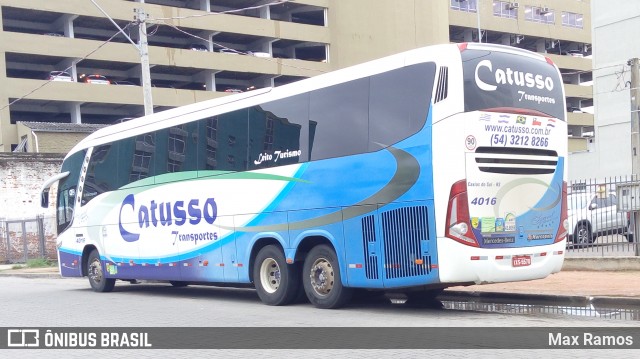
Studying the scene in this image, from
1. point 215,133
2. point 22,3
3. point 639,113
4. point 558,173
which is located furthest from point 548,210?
point 22,3

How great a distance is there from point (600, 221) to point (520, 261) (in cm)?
1014

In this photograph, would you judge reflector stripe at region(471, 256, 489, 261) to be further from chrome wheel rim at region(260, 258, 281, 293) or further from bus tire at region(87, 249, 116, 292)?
bus tire at region(87, 249, 116, 292)

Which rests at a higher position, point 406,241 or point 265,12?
point 265,12

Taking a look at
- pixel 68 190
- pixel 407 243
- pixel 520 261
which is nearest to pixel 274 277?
pixel 407 243

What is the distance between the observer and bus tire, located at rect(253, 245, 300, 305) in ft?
44.4

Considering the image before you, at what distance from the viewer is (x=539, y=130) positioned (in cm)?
1192

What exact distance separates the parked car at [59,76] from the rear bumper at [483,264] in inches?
1886

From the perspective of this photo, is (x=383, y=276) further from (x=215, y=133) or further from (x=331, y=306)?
(x=215, y=133)

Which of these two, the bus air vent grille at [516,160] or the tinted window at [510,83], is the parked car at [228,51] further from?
the bus air vent grille at [516,160]

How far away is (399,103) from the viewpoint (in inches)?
463

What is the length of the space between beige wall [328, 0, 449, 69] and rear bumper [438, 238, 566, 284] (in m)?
52.6

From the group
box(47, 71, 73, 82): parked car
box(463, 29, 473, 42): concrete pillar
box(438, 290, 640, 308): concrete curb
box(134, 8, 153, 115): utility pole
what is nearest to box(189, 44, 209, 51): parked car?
box(47, 71, 73, 82): parked car

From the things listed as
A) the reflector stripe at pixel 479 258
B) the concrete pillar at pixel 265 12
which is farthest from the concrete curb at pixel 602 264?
Answer: the concrete pillar at pixel 265 12

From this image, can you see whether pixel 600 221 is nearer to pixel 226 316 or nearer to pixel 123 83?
pixel 226 316
